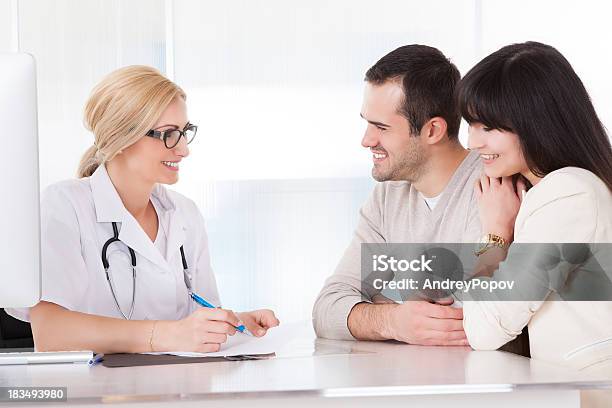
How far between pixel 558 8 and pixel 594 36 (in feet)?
0.91

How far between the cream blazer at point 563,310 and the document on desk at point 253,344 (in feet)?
1.56

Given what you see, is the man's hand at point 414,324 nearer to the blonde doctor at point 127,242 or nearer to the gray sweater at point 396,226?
the gray sweater at point 396,226

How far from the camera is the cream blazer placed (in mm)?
1907

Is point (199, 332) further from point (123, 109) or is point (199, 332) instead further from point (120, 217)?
point (123, 109)

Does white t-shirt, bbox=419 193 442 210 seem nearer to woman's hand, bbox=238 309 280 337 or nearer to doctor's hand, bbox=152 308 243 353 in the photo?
woman's hand, bbox=238 309 280 337

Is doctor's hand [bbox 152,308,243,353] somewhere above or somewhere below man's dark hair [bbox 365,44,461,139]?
below

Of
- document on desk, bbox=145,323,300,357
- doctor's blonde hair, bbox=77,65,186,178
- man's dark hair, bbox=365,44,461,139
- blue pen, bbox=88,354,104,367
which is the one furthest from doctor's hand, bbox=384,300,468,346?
doctor's blonde hair, bbox=77,65,186,178

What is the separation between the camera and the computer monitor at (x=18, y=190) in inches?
65.2

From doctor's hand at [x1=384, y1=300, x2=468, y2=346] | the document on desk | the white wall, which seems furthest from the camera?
the white wall

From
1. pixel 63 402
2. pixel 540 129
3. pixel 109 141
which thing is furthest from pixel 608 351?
pixel 109 141

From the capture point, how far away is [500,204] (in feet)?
7.27

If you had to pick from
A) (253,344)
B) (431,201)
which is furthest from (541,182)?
(253,344)

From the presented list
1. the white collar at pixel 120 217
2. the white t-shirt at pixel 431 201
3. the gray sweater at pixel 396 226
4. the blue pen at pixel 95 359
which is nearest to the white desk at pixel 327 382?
the blue pen at pixel 95 359

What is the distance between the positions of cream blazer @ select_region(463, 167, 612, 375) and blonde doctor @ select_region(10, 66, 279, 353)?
60 cm
